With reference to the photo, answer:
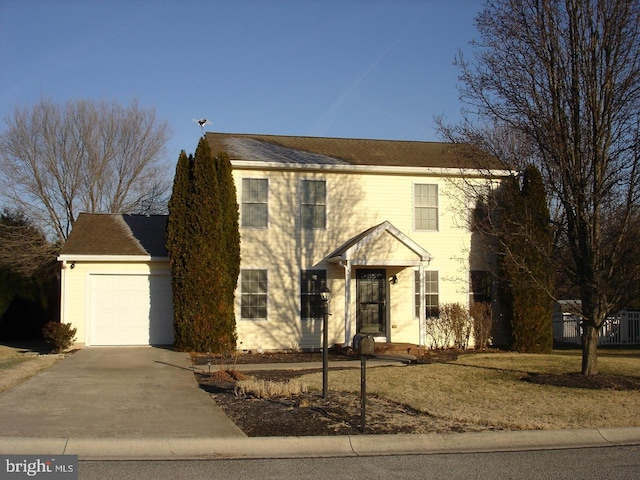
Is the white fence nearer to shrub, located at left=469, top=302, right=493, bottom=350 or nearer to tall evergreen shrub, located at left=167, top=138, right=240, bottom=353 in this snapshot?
shrub, located at left=469, top=302, right=493, bottom=350

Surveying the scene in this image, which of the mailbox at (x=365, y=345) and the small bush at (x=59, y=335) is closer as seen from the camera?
the mailbox at (x=365, y=345)

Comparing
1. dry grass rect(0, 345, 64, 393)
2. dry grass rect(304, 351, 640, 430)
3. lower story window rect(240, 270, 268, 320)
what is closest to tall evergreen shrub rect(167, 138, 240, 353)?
lower story window rect(240, 270, 268, 320)

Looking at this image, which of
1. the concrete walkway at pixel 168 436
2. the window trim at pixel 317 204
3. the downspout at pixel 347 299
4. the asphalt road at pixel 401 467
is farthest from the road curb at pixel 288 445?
the window trim at pixel 317 204

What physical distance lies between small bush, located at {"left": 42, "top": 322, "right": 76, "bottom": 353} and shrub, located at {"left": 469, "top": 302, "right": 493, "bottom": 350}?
1163 centimetres

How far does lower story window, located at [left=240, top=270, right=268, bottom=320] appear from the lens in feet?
63.1

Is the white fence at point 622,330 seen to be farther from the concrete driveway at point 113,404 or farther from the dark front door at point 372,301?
the concrete driveway at point 113,404

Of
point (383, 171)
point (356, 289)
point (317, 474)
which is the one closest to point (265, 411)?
point (317, 474)

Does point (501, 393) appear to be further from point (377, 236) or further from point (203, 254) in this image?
point (203, 254)

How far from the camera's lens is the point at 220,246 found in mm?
18141

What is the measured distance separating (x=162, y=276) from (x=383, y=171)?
7.40 meters

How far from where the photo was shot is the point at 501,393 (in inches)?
452

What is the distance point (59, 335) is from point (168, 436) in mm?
10861

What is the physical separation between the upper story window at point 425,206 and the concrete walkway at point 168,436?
35.9 ft

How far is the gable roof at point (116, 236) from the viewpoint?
1892 centimetres
